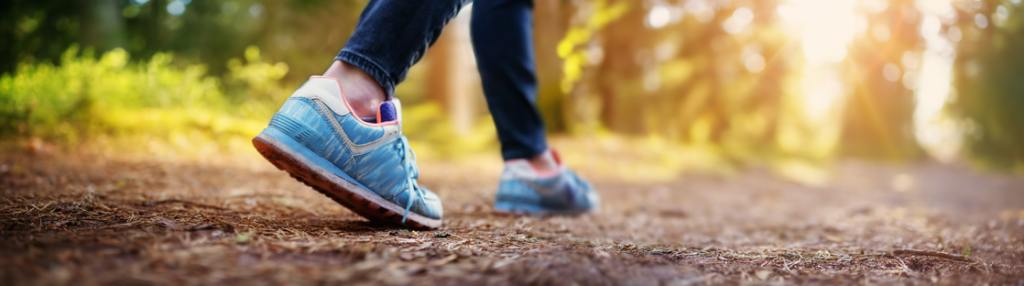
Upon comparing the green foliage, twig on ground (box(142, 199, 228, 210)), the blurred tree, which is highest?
the blurred tree

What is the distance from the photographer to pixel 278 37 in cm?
658

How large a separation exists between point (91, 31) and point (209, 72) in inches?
61.1

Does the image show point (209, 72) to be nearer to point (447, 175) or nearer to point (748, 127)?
point (447, 175)

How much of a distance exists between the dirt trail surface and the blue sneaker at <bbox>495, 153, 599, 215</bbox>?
0.27 ft

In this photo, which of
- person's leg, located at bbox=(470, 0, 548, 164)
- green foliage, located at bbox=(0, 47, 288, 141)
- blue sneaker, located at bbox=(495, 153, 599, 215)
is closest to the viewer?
person's leg, located at bbox=(470, 0, 548, 164)

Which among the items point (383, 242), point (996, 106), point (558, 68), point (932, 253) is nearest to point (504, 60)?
point (383, 242)

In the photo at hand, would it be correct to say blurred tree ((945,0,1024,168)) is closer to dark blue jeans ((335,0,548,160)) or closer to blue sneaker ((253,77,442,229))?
dark blue jeans ((335,0,548,160))

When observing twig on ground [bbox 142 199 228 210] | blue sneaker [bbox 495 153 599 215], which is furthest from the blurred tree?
twig on ground [bbox 142 199 228 210]

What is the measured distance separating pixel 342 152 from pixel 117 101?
3004 mm

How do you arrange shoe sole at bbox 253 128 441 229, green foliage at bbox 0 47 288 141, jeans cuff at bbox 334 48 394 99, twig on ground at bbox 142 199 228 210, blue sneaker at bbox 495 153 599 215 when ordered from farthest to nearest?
green foliage at bbox 0 47 288 141 → blue sneaker at bbox 495 153 599 215 → twig on ground at bbox 142 199 228 210 → jeans cuff at bbox 334 48 394 99 → shoe sole at bbox 253 128 441 229

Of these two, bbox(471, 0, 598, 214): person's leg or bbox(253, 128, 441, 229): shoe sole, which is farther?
bbox(471, 0, 598, 214): person's leg

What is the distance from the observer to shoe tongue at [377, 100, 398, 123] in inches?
54.9

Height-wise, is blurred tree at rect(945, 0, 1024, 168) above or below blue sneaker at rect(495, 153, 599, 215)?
above

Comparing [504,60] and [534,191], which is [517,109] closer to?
[504,60]
